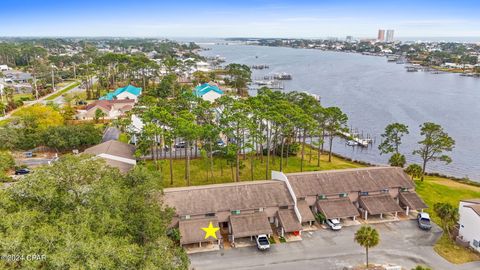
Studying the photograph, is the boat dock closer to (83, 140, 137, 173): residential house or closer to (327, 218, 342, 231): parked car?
(327, 218, 342, 231): parked car

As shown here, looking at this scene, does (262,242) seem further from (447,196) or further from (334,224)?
(447,196)

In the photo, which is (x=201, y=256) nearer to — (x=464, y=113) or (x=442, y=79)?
(x=464, y=113)

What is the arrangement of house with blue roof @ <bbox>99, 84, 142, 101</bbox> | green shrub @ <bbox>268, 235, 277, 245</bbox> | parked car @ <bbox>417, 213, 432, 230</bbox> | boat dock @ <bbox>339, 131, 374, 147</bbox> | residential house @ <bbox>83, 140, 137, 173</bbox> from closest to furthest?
green shrub @ <bbox>268, 235, 277, 245</bbox>, parked car @ <bbox>417, 213, 432, 230</bbox>, residential house @ <bbox>83, 140, 137, 173</bbox>, boat dock @ <bbox>339, 131, 374, 147</bbox>, house with blue roof @ <bbox>99, 84, 142, 101</bbox>

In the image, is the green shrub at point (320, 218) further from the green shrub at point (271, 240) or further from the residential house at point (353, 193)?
the green shrub at point (271, 240)

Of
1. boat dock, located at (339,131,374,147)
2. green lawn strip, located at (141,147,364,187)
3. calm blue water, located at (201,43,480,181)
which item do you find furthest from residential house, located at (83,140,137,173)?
boat dock, located at (339,131,374,147)

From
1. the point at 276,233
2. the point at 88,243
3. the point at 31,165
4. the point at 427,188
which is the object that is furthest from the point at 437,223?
the point at 31,165
